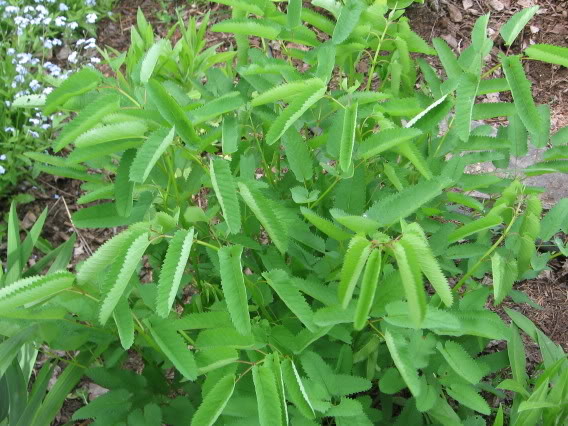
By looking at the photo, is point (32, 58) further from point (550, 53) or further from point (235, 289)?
point (550, 53)

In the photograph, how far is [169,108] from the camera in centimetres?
122

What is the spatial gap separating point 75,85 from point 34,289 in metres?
0.44

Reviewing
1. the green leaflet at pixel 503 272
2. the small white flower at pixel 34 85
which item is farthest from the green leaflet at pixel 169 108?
the small white flower at pixel 34 85

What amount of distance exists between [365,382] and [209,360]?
355 millimetres

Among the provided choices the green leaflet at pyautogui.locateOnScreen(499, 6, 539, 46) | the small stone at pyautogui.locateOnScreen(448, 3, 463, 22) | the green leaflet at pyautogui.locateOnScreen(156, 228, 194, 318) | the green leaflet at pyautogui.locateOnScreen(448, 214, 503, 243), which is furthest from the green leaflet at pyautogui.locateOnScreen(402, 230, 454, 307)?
the small stone at pyautogui.locateOnScreen(448, 3, 463, 22)

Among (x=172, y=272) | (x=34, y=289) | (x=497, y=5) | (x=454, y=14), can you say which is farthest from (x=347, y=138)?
(x=497, y=5)

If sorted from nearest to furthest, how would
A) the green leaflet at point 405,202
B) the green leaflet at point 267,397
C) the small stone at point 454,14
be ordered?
the green leaflet at point 267,397 < the green leaflet at point 405,202 < the small stone at point 454,14

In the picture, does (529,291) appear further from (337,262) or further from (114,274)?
(114,274)

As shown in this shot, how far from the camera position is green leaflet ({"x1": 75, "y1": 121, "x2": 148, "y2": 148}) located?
1.17 m

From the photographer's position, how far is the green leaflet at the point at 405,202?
1203 millimetres

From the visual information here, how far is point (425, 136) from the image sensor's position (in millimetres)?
1614

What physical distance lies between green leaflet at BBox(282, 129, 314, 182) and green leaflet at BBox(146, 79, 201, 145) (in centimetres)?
29

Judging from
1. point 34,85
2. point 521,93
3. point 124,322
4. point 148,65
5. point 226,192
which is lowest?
point 124,322

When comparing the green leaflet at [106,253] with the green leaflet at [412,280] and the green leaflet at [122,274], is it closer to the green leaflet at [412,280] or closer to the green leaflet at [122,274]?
the green leaflet at [122,274]
